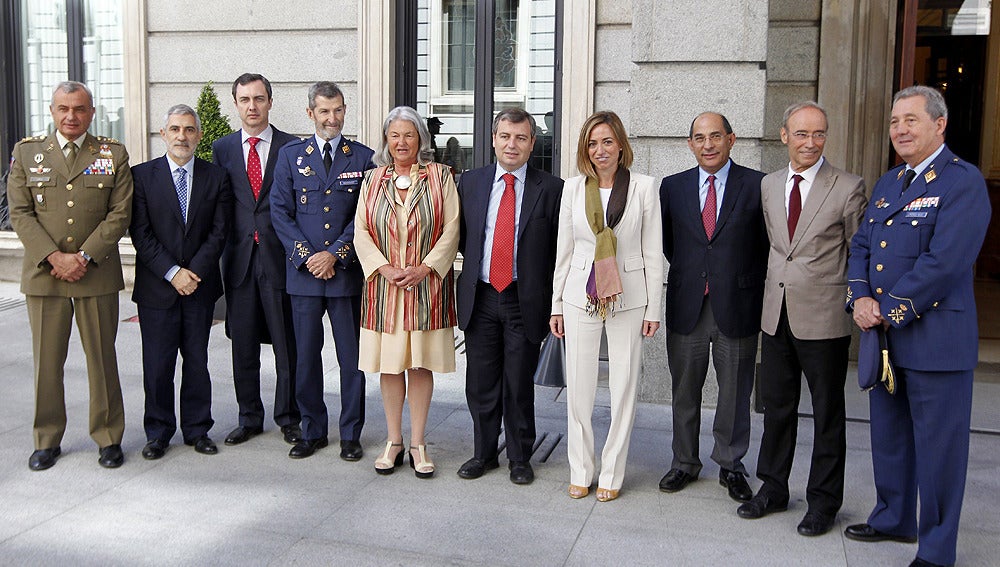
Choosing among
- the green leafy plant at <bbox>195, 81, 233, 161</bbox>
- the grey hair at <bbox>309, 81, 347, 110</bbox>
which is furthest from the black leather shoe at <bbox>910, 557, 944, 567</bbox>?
the green leafy plant at <bbox>195, 81, 233, 161</bbox>

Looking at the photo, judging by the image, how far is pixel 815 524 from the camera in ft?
15.2

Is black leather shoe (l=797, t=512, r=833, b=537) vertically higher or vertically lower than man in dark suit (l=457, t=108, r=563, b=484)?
lower

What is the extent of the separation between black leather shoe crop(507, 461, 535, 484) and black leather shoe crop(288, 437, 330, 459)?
48.6 inches

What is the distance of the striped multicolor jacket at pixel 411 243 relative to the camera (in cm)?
530

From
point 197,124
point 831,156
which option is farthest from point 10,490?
point 831,156

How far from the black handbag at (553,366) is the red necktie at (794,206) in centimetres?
238

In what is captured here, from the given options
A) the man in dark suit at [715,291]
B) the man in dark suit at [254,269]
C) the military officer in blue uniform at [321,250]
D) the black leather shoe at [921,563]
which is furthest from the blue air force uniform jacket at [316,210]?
the black leather shoe at [921,563]

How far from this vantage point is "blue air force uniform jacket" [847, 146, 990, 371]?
4078mm

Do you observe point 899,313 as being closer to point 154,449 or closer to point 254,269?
point 254,269

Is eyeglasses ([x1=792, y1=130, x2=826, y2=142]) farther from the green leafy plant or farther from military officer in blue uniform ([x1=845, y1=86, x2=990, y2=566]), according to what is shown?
the green leafy plant

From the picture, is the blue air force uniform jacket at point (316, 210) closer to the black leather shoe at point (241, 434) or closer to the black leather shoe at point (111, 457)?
the black leather shoe at point (241, 434)

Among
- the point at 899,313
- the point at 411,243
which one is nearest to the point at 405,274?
the point at 411,243

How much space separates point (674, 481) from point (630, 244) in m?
1.30

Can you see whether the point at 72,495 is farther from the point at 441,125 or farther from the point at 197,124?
the point at 441,125
